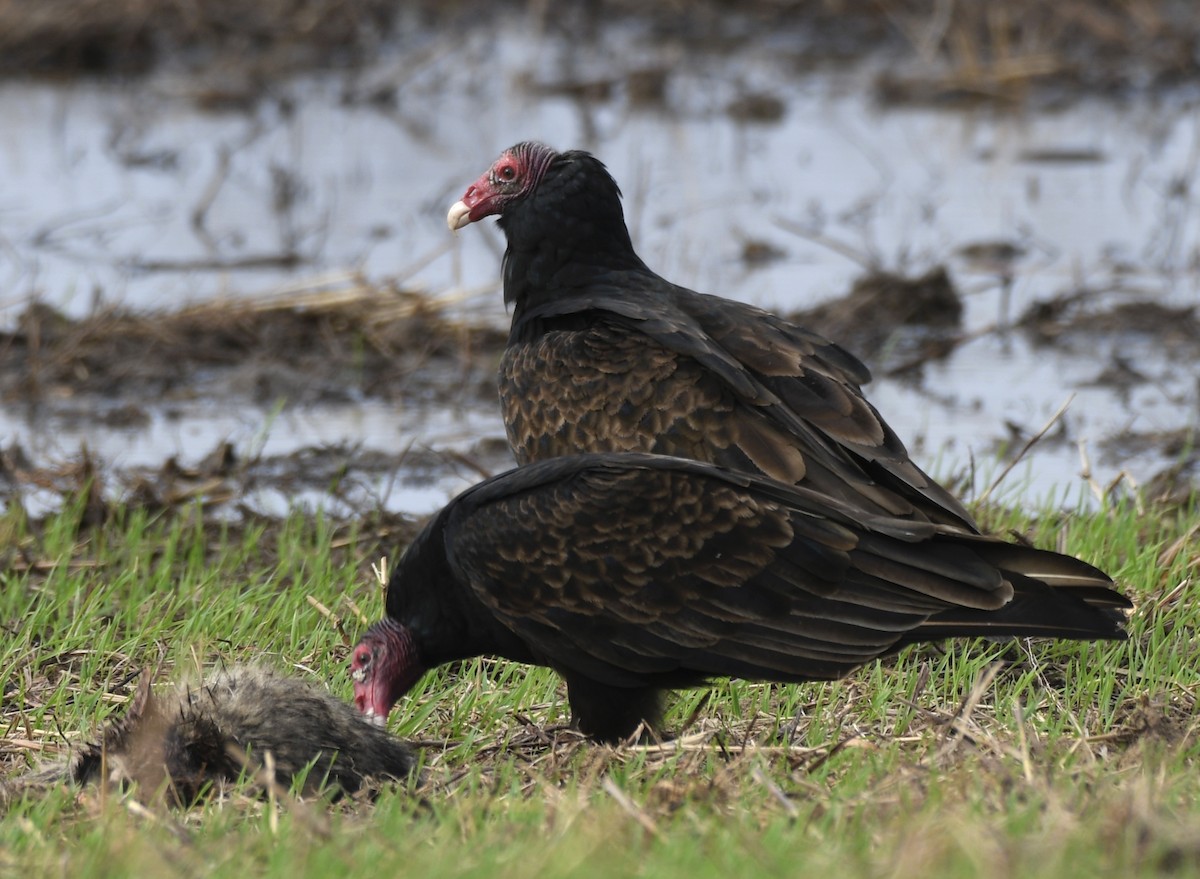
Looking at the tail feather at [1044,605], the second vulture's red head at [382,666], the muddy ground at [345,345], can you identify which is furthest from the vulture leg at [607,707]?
the muddy ground at [345,345]

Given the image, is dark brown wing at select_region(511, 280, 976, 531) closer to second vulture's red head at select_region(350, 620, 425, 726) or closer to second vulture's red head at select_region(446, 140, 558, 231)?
second vulture's red head at select_region(446, 140, 558, 231)

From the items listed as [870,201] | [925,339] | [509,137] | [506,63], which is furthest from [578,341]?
[506,63]

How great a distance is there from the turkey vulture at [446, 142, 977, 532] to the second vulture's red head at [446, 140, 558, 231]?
0.17 m

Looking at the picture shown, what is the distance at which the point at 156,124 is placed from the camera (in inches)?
532

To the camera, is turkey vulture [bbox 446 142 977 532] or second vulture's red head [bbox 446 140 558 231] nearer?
turkey vulture [bbox 446 142 977 532]

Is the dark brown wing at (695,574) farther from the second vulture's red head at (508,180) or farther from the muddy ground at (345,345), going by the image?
the muddy ground at (345,345)

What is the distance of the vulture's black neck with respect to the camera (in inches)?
217

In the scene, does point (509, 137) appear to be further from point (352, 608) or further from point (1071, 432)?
point (352, 608)

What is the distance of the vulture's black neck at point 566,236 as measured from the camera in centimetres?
550

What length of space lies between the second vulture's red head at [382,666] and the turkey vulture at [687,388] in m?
0.79

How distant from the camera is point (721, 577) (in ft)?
13.3

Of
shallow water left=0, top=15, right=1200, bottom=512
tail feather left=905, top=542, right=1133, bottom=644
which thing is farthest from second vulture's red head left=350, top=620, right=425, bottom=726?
shallow water left=0, top=15, right=1200, bottom=512

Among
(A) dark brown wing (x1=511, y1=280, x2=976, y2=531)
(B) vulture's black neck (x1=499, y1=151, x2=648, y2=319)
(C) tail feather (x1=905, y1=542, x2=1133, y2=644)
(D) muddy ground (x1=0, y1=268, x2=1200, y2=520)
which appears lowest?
(D) muddy ground (x1=0, y1=268, x2=1200, y2=520)

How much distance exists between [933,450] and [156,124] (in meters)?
7.69
